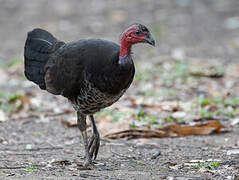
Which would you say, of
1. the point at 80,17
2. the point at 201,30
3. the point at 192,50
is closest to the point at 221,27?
the point at 201,30

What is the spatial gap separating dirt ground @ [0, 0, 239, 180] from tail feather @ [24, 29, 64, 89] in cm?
87

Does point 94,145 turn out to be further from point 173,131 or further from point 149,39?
point 149,39

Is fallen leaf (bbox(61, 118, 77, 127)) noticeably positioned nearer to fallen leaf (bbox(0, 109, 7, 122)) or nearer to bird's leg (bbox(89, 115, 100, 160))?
fallen leaf (bbox(0, 109, 7, 122))

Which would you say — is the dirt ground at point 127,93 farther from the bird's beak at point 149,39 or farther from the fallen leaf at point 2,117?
the bird's beak at point 149,39

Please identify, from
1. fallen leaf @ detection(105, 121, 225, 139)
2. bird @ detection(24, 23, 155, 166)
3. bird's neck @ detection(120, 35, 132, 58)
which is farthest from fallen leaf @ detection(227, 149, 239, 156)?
bird's neck @ detection(120, 35, 132, 58)

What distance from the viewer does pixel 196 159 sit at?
5.39m

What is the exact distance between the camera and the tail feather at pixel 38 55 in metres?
6.07

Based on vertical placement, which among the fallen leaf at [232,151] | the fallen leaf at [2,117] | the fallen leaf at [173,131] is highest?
the fallen leaf at [2,117]

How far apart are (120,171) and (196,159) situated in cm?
93

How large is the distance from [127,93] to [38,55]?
2919 mm

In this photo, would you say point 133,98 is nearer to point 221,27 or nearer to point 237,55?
point 237,55

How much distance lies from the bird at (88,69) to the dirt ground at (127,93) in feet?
1.73

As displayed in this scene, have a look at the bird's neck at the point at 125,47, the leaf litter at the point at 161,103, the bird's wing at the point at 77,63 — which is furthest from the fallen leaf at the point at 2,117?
the bird's neck at the point at 125,47

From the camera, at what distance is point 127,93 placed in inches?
345
